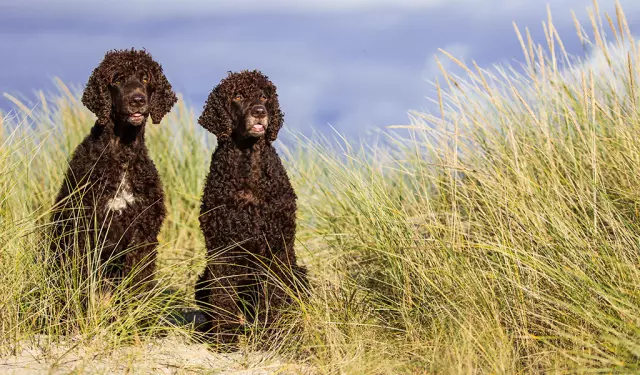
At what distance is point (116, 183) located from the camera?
4.22 meters

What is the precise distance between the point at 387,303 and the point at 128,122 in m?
1.79

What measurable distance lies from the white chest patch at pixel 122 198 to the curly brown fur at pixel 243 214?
1.41 feet

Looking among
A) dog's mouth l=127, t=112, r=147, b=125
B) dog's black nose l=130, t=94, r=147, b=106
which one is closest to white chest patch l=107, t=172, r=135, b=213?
dog's mouth l=127, t=112, r=147, b=125

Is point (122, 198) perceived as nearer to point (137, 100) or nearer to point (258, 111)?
point (137, 100)

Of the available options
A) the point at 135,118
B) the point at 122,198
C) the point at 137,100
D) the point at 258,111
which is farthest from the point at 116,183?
the point at 258,111

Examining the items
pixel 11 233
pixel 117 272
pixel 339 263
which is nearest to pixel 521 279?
pixel 339 263

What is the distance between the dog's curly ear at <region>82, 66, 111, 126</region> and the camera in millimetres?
4243

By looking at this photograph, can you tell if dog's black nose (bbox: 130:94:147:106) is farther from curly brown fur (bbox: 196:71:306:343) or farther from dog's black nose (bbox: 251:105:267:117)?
dog's black nose (bbox: 251:105:267:117)

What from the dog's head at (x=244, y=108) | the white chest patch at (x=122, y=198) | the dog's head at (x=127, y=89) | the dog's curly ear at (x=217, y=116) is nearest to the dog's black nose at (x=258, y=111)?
the dog's head at (x=244, y=108)

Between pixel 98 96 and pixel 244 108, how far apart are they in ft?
2.91

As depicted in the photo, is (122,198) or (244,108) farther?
(122,198)

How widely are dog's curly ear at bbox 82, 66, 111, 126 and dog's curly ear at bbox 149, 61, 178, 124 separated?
26 cm

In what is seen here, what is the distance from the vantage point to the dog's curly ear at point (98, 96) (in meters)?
4.24

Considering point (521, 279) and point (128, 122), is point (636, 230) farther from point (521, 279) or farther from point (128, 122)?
point (128, 122)
